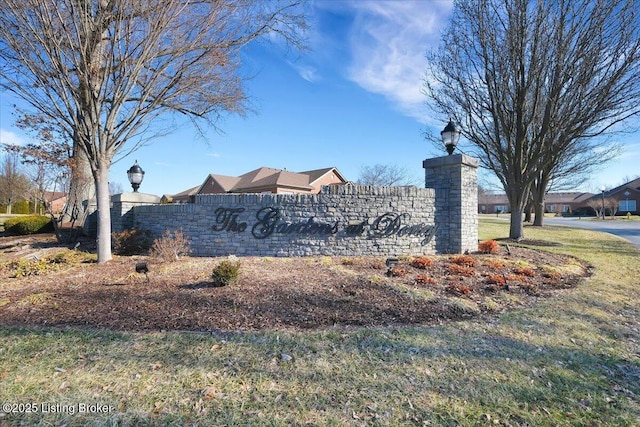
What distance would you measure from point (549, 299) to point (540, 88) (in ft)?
33.1

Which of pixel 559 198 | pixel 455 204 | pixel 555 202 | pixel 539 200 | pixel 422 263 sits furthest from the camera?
pixel 559 198

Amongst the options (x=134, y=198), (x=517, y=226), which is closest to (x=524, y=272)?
(x=517, y=226)

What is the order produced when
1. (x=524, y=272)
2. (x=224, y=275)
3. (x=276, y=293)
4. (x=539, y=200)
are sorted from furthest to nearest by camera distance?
1. (x=539, y=200)
2. (x=524, y=272)
3. (x=224, y=275)
4. (x=276, y=293)

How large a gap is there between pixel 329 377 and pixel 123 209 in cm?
1114

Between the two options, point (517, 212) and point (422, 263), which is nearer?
point (422, 263)

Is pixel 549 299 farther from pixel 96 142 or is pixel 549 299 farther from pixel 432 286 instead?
pixel 96 142

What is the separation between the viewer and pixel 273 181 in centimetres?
3005

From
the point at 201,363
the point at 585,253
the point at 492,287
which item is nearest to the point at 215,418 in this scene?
the point at 201,363

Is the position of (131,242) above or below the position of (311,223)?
below

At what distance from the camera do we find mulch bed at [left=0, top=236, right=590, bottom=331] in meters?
4.39

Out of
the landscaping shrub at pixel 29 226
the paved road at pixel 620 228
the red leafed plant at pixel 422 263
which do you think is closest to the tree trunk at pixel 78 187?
the landscaping shrub at pixel 29 226

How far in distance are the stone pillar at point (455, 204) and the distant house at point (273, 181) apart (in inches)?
751

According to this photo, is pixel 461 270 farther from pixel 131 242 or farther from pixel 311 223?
pixel 131 242

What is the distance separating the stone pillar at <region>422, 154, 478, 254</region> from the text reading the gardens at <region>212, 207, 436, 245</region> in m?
1.17
